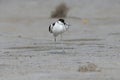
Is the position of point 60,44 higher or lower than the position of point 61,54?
higher

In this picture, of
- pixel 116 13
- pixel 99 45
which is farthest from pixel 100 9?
pixel 99 45

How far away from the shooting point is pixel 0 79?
13.2 m

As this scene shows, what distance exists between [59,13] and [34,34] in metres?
9.78

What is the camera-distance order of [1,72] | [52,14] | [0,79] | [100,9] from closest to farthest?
1. [0,79]
2. [1,72]
3. [52,14]
4. [100,9]

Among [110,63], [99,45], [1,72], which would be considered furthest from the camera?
[99,45]

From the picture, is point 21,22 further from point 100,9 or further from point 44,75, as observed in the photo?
point 44,75

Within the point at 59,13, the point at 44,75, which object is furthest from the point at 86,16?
the point at 44,75

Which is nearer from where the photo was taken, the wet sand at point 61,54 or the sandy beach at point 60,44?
the wet sand at point 61,54

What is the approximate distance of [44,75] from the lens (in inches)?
546

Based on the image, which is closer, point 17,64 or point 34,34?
point 17,64

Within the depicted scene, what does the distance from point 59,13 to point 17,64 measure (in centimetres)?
2277

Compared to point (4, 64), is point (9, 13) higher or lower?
higher

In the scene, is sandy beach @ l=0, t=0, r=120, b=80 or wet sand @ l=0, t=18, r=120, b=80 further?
sandy beach @ l=0, t=0, r=120, b=80

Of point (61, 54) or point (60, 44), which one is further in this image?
point (60, 44)
